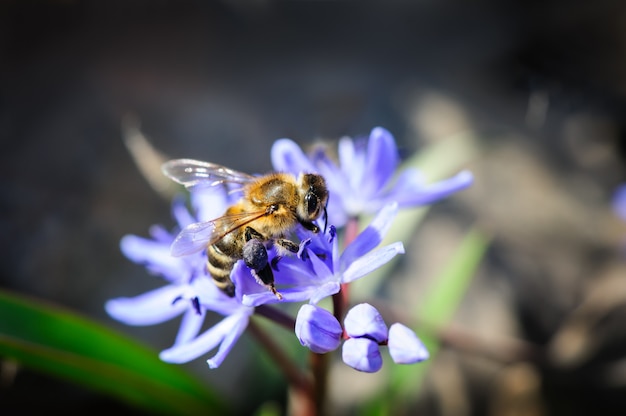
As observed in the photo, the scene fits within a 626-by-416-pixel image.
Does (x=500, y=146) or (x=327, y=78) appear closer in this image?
(x=500, y=146)

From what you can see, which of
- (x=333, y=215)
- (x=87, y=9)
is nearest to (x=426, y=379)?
(x=333, y=215)

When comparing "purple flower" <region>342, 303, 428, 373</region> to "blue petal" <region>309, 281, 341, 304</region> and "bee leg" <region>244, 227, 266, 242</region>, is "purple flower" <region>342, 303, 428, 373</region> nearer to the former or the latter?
"blue petal" <region>309, 281, 341, 304</region>

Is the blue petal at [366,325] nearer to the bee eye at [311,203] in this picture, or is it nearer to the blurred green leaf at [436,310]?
the bee eye at [311,203]

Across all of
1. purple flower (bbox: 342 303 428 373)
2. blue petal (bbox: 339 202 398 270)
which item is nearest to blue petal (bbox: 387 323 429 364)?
purple flower (bbox: 342 303 428 373)

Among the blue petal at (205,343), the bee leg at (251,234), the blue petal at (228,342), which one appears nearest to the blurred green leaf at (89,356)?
the blue petal at (205,343)

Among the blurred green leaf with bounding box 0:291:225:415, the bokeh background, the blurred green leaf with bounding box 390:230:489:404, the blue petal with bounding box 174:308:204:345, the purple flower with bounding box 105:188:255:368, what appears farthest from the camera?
the bokeh background

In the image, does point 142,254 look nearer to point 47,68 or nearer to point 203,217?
point 203,217
